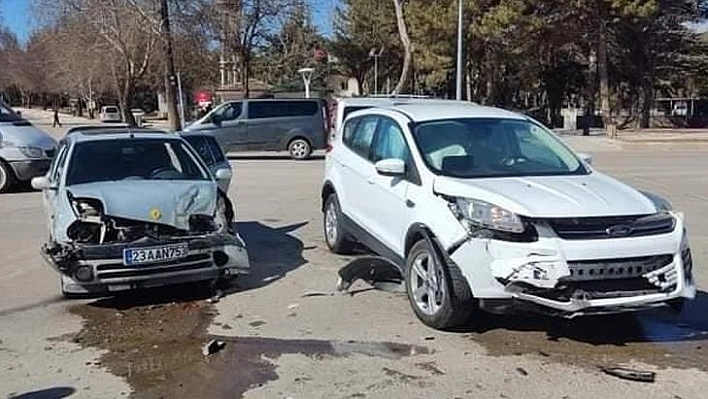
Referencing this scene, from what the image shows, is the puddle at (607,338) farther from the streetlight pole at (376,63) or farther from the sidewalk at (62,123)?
the streetlight pole at (376,63)

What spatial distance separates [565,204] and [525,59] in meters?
43.2

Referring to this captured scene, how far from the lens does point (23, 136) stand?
1622 cm

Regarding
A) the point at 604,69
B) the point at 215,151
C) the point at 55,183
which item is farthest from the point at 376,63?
the point at 55,183

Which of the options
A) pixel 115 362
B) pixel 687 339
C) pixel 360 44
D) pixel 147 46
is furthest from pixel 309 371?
pixel 360 44

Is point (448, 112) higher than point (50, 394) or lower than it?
higher

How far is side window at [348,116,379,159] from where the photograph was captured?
8.41 m

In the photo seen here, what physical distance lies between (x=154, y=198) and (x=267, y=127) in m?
18.5

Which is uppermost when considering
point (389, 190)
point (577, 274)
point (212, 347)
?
point (389, 190)

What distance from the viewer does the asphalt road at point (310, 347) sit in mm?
5176

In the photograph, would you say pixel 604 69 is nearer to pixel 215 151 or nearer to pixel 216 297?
pixel 215 151

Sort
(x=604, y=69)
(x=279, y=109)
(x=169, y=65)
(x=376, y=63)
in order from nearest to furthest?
(x=279, y=109), (x=169, y=65), (x=604, y=69), (x=376, y=63)

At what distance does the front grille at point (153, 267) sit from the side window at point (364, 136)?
205cm

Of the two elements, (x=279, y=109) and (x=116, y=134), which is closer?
(x=116, y=134)

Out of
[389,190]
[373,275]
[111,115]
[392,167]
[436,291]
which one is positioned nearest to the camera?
[436,291]
